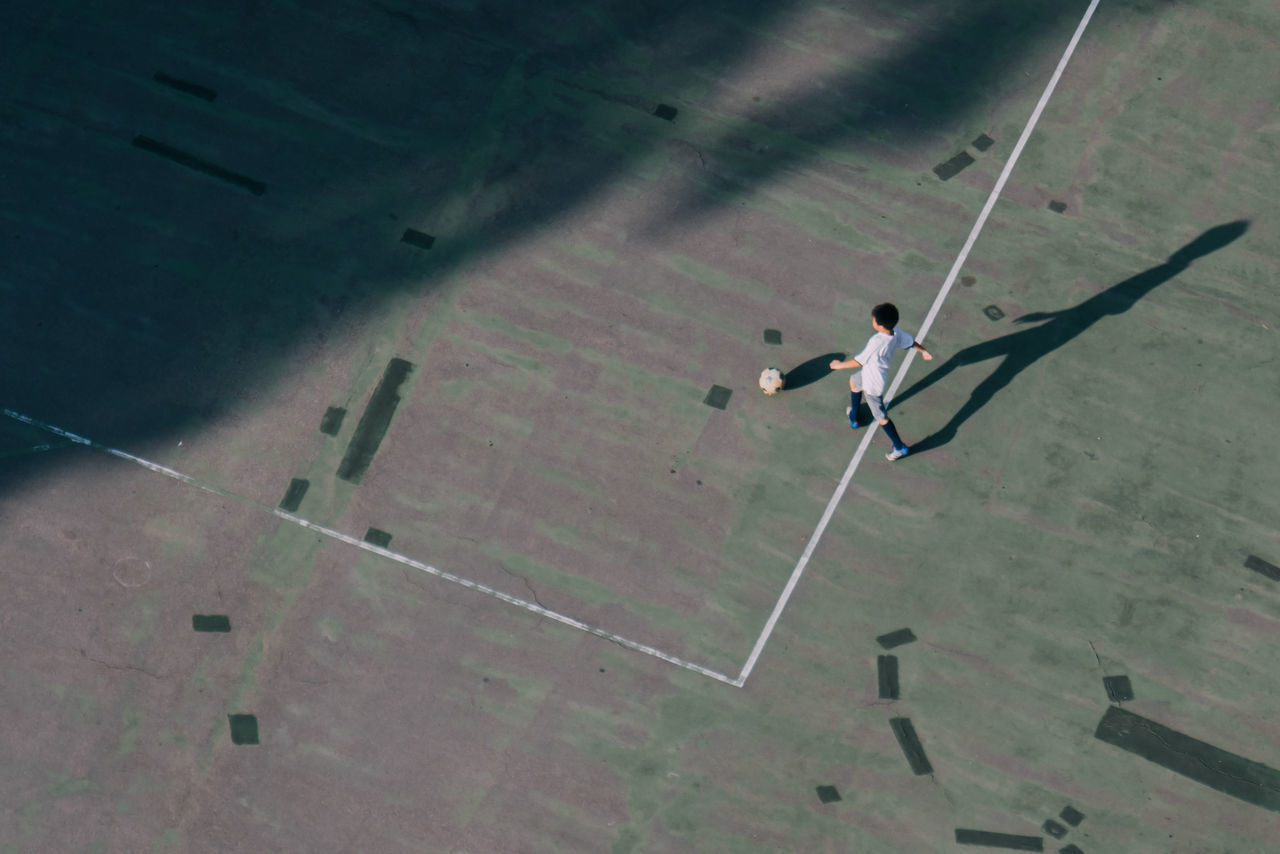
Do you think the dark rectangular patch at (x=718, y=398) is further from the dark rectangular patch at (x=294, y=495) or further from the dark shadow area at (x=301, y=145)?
the dark rectangular patch at (x=294, y=495)

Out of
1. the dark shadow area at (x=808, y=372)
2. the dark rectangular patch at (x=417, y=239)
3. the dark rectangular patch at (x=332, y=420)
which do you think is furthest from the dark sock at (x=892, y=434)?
the dark rectangular patch at (x=332, y=420)

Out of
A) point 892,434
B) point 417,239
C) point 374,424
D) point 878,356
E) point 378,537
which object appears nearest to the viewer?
point 878,356

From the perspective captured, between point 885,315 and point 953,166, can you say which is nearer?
point 885,315

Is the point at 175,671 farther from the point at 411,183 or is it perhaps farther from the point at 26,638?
the point at 411,183

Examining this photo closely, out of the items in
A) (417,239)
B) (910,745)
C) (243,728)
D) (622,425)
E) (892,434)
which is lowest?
(243,728)

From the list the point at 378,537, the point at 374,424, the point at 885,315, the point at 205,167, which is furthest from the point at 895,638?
the point at 205,167

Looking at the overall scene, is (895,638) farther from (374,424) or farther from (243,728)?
(243,728)
